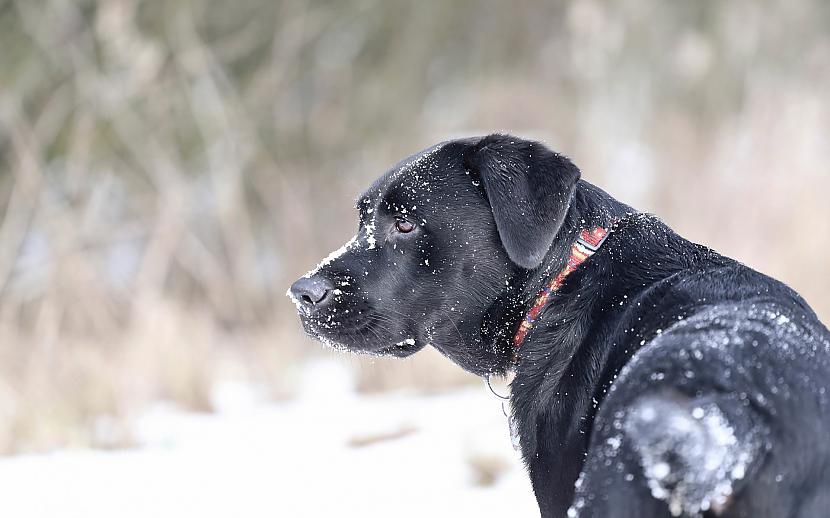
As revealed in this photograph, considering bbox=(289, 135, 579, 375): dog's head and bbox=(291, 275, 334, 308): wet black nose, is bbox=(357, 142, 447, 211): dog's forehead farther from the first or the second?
bbox=(291, 275, 334, 308): wet black nose

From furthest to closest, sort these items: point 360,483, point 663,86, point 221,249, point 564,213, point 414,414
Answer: point 663,86, point 221,249, point 414,414, point 360,483, point 564,213

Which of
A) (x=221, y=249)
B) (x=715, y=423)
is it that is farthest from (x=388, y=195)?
(x=221, y=249)

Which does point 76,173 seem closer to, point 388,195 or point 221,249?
A: point 221,249

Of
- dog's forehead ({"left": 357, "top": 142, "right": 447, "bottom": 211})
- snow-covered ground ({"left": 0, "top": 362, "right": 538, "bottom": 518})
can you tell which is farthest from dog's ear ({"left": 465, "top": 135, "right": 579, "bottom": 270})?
snow-covered ground ({"left": 0, "top": 362, "right": 538, "bottom": 518})

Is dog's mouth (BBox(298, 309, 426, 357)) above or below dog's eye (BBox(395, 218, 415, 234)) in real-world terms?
below

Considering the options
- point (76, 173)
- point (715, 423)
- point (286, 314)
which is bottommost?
point (715, 423)

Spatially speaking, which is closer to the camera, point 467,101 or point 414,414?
point 414,414

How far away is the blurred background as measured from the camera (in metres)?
5.37

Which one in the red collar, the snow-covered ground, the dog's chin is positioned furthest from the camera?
the snow-covered ground

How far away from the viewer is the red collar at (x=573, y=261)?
253 centimetres

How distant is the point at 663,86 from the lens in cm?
1005

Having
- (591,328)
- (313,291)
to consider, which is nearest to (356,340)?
(313,291)

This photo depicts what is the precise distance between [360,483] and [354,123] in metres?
5.20

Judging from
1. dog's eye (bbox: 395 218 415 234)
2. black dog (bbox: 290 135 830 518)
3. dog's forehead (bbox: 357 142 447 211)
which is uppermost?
dog's forehead (bbox: 357 142 447 211)
